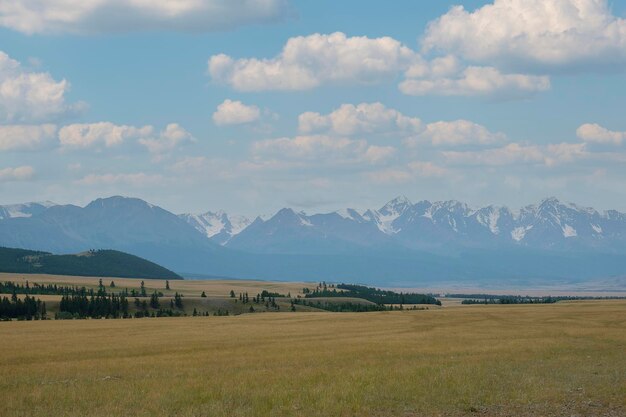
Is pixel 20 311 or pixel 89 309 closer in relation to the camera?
pixel 20 311

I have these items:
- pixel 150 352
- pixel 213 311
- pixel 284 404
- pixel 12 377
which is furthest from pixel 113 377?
pixel 213 311

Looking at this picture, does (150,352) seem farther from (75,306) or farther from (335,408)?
(75,306)

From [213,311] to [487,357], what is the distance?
146378 mm

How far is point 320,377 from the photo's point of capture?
40375 mm

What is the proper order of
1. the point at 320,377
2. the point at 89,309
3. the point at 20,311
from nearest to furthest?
the point at 320,377
the point at 20,311
the point at 89,309

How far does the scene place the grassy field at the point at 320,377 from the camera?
3181cm

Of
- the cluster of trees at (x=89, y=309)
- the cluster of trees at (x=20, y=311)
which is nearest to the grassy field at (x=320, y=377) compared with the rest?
the cluster of trees at (x=20, y=311)

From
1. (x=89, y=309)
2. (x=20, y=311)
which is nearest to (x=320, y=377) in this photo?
(x=20, y=311)

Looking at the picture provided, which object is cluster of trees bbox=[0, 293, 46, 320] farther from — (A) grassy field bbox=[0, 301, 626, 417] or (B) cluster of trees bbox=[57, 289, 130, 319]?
(A) grassy field bbox=[0, 301, 626, 417]

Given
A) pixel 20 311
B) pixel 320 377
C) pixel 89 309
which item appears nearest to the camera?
pixel 320 377

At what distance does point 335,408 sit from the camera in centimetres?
3127

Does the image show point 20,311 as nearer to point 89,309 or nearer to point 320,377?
point 89,309

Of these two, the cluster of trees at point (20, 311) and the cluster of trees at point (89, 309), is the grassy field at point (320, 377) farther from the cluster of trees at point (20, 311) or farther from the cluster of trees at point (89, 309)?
the cluster of trees at point (89, 309)

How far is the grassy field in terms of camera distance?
31812 mm
